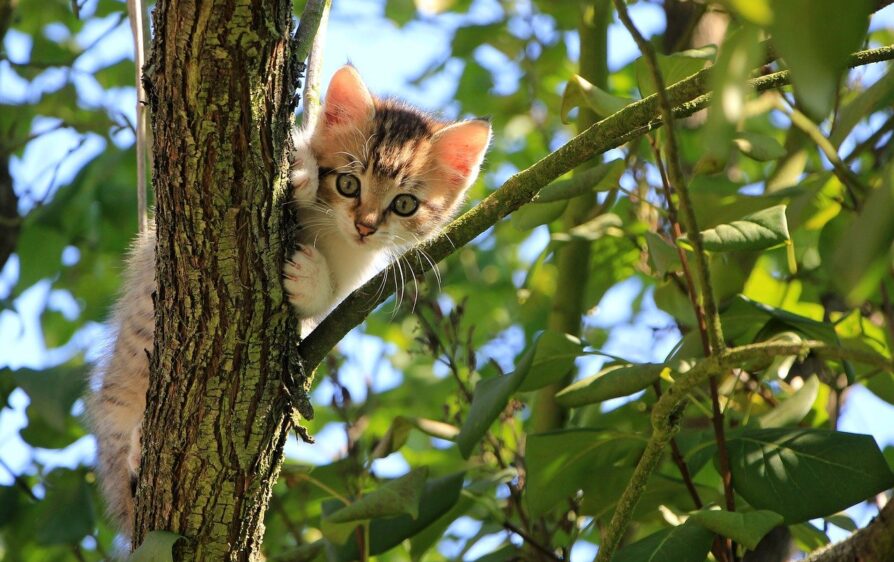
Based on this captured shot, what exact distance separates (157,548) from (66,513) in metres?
1.05

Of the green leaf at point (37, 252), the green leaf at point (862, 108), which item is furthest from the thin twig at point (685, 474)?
the green leaf at point (37, 252)

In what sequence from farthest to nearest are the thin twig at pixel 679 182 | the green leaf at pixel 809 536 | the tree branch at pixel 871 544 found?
1. the green leaf at pixel 809 536
2. the tree branch at pixel 871 544
3. the thin twig at pixel 679 182

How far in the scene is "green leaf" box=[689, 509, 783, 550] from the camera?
5.37 ft

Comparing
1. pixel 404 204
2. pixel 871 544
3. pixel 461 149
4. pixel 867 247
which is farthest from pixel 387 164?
pixel 867 247

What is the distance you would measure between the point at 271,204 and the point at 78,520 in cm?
137

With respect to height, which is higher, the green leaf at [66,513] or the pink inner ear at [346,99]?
the pink inner ear at [346,99]

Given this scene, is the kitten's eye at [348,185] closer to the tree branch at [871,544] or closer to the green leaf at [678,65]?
the green leaf at [678,65]

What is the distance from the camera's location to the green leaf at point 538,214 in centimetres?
222

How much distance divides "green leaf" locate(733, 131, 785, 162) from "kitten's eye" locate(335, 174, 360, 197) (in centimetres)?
123

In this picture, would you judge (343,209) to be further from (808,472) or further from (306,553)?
(808,472)

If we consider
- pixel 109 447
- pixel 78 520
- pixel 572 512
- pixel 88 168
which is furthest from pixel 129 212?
pixel 572 512

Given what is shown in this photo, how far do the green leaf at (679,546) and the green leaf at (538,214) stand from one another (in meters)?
0.77

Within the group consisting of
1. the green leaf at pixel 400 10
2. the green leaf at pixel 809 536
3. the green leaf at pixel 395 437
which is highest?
the green leaf at pixel 400 10

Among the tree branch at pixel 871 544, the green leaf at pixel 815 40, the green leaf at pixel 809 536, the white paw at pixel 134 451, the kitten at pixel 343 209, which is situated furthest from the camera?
the kitten at pixel 343 209
